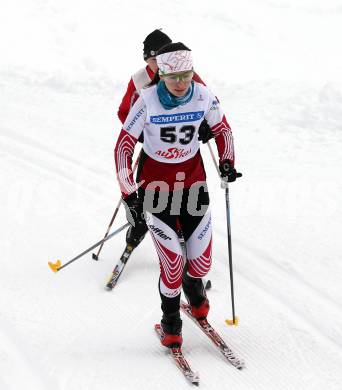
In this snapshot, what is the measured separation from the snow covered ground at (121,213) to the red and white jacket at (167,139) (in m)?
1.52

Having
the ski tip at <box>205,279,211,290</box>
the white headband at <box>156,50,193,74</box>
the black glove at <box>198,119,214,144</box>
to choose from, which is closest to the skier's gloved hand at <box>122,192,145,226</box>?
the black glove at <box>198,119,214,144</box>

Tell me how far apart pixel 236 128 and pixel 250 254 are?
442 cm

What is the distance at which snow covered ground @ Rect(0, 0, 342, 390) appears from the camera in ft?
16.4

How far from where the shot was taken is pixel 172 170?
4832 millimetres

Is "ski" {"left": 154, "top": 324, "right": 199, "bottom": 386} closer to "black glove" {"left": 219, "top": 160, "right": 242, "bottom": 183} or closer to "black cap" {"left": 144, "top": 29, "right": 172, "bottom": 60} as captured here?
"black glove" {"left": 219, "top": 160, "right": 242, "bottom": 183}

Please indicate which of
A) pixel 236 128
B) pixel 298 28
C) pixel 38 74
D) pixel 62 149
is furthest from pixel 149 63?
pixel 298 28

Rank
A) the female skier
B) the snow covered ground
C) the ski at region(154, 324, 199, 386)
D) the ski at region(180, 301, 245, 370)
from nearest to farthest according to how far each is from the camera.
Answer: the female skier < the ski at region(154, 324, 199, 386) < the ski at region(180, 301, 245, 370) < the snow covered ground

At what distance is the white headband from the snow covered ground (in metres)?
2.45

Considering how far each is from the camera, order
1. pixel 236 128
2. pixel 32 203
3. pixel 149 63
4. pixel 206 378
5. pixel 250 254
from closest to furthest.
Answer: pixel 206 378, pixel 149 63, pixel 250 254, pixel 32 203, pixel 236 128

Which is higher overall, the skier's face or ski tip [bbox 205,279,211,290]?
the skier's face

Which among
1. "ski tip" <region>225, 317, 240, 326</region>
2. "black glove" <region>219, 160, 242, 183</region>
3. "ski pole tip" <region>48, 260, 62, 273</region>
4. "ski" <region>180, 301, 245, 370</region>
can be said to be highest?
"black glove" <region>219, 160, 242, 183</region>

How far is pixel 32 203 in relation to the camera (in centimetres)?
789

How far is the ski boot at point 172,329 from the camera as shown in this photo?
16.1 feet

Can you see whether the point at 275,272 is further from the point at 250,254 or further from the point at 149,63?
the point at 149,63
